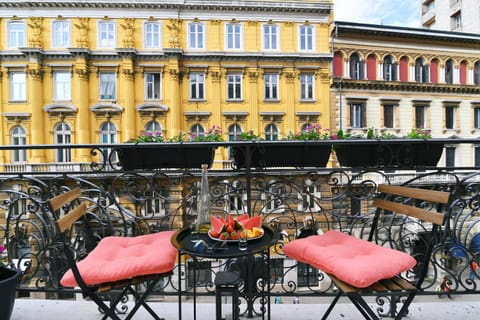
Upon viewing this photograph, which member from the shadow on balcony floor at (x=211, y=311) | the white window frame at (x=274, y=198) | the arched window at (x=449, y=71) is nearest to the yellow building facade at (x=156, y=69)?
the arched window at (x=449, y=71)

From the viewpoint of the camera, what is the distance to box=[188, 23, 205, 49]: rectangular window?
15.6 metres

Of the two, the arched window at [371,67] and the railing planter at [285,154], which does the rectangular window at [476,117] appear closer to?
the arched window at [371,67]

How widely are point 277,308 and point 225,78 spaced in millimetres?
15237

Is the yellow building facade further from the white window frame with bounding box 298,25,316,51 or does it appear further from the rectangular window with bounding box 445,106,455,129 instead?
the rectangular window with bounding box 445,106,455,129

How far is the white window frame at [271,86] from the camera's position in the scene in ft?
52.8

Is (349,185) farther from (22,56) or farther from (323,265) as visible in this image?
(22,56)

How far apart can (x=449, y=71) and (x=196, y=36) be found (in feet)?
59.4

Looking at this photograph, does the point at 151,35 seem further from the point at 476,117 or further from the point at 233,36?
the point at 476,117

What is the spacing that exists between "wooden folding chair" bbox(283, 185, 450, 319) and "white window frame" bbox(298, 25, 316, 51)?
1644cm

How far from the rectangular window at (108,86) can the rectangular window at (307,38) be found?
11.9 metres

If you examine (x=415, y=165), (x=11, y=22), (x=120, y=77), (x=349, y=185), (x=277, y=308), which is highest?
(x=11, y=22)

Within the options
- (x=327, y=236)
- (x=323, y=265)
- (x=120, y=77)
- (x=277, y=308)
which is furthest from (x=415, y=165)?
(x=120, y=77)

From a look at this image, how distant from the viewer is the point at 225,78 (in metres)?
15.9

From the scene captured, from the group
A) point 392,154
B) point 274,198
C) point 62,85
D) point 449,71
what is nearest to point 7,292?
point 274,198
